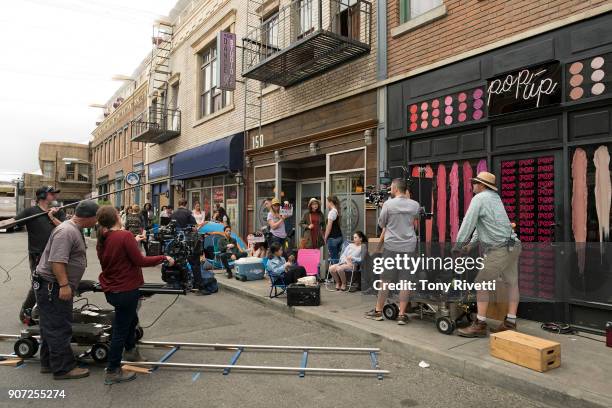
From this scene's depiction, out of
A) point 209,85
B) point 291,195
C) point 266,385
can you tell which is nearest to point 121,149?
point 209,85

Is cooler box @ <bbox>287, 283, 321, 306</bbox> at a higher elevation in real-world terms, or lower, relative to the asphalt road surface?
higher

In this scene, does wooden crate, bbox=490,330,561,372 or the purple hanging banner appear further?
the purple hanging banner

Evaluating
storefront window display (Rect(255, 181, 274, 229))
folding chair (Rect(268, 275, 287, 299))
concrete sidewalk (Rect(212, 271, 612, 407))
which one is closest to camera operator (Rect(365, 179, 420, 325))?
concrete sidewalk (Rect(212, 271, 612, 407))

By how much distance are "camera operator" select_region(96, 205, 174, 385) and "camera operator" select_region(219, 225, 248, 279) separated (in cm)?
580

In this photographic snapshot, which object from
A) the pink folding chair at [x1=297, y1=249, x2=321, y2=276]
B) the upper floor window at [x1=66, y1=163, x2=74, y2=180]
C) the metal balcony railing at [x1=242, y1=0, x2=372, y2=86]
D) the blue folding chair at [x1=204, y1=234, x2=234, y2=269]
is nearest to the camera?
the metal balcony railing at [x1=242, y1=0, x2=372, y2=86]

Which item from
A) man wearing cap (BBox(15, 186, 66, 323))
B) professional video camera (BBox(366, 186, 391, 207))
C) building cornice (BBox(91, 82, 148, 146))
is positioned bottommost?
man wearing cap (BBox(15, 186, 66, 323))

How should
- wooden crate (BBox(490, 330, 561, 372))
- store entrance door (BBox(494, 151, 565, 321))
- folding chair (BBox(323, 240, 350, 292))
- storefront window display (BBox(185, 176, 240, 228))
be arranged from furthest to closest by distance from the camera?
storefront window display (BBox(185, 176, 240, 228)) < folding chair (BBox(323, 240, 350, 292)) < store entrance door (BBox(494, 151, 565, 321)) < wooden crate (BBox(490, 330, 561, 372))

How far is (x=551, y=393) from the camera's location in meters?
3.62

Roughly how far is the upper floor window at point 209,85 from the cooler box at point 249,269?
7.80m

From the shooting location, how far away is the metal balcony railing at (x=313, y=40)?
884 centimetres

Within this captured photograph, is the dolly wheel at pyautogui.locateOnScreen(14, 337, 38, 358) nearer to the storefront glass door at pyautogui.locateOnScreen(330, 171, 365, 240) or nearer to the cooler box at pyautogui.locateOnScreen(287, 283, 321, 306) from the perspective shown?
the cooler box at pyautogui.locateOnScreen(287, 283, 321, 306)

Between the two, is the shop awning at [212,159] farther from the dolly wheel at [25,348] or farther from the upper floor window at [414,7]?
the dolly wheel at [25,348]

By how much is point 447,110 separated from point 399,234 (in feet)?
8.89

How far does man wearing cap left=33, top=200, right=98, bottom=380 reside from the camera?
4.02 m
